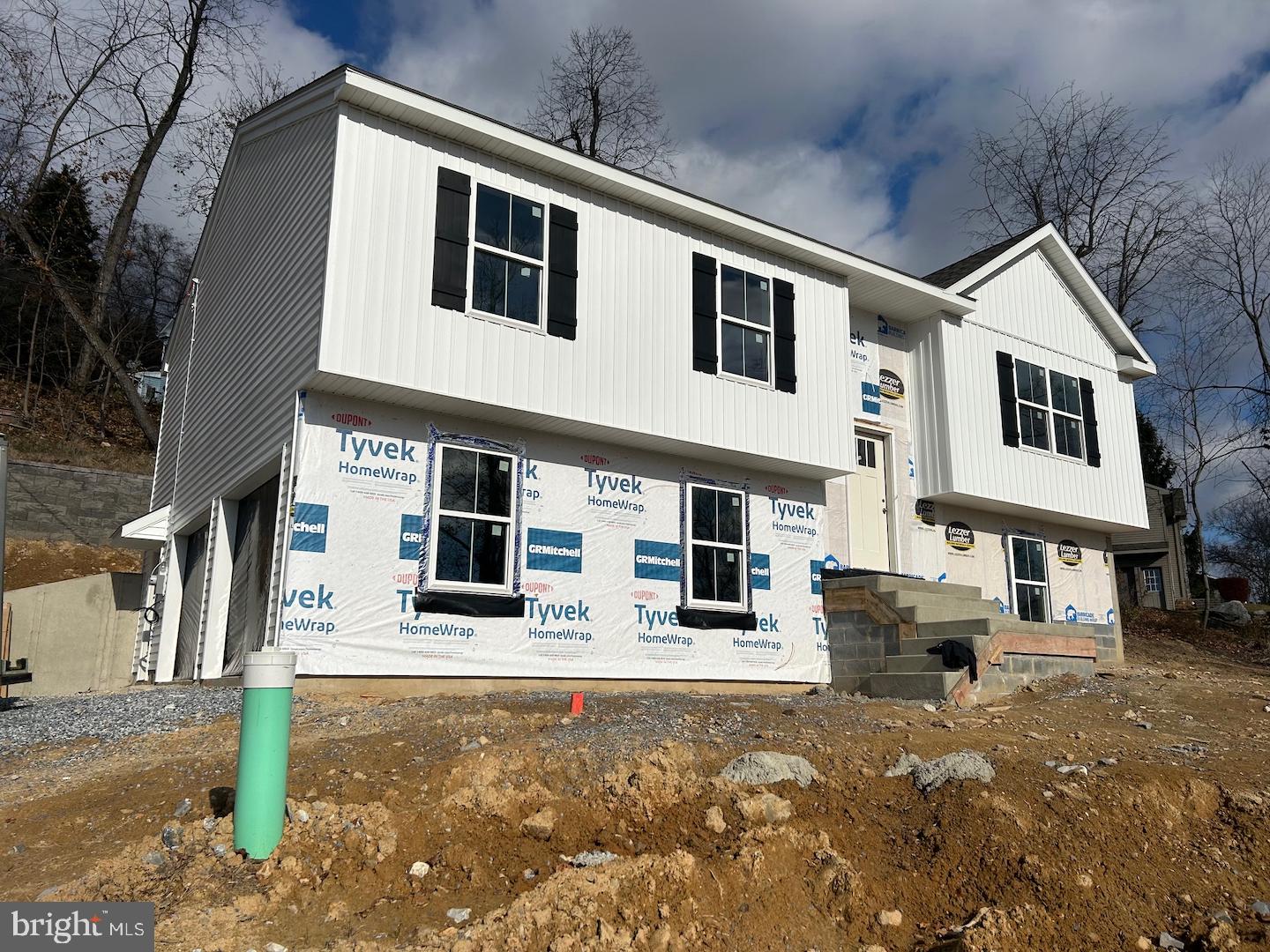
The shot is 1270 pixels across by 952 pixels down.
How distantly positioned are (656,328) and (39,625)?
35.1 feet

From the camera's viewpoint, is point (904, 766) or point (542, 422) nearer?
point (904, 766)

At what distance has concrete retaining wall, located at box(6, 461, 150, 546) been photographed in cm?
2009

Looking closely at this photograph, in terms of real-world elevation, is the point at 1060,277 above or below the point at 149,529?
above

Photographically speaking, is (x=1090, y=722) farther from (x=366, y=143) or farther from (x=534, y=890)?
(x=366, y=143)

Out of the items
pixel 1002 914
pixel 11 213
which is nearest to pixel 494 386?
pixel 1002 914

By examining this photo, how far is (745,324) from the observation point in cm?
1259

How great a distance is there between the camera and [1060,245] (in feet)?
55.0

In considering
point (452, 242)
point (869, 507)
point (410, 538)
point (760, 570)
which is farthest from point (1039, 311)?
point (410, 538)

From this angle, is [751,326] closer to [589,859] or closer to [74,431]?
[589,859]

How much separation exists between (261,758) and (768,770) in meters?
3.11

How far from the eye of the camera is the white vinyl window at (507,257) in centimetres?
1052

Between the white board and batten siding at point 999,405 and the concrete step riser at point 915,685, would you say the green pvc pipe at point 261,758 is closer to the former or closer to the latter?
the concrete step riser at point 915,685

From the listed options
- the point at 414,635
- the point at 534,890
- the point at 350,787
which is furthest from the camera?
the point at 414,635

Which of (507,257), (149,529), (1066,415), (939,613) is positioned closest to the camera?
(507,257)
